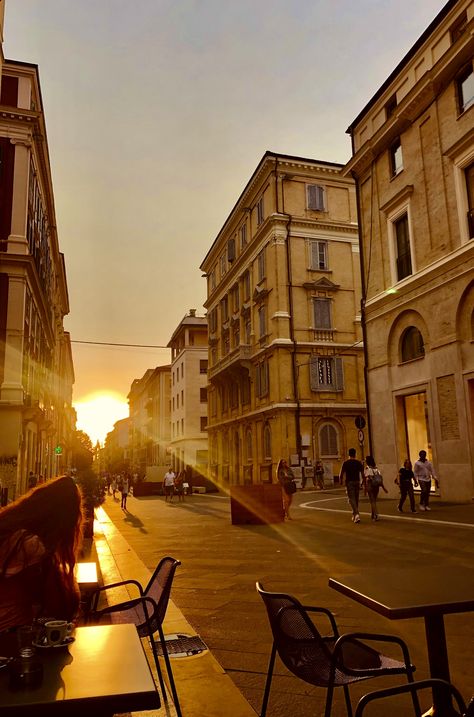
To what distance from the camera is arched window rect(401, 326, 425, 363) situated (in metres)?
19.1

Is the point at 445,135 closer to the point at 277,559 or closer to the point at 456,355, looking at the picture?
the point at 456,355

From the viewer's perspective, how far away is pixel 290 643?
2.86m

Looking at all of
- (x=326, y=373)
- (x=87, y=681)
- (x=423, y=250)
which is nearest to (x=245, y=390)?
(x=326, y=373)

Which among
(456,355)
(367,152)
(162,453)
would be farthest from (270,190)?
(162,453)

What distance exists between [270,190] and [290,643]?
33602 millimetres

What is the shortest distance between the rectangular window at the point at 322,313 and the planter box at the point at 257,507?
2013 centimetres

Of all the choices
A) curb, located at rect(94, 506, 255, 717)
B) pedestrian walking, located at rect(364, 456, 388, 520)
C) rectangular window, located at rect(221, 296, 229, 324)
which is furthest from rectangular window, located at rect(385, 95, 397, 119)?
rectangular window, located at rect(221, 296, 229, 324)

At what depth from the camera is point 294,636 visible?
2.91m

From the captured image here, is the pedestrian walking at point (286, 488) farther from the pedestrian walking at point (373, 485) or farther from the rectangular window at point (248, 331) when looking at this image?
the rectangular window at point (248, 331)

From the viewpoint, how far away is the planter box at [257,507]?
1459 cm

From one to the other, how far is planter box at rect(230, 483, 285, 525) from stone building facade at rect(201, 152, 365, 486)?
623 inches

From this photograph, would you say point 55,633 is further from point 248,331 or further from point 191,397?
point 191,397

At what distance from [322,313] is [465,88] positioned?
58.5ft

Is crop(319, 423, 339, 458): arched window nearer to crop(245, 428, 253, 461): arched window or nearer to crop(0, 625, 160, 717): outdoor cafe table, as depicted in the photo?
crop(245, 428, 253, 461): arched window
